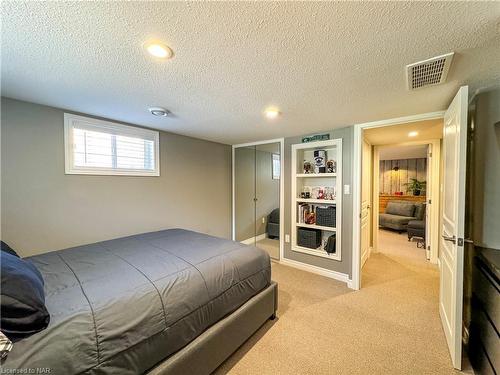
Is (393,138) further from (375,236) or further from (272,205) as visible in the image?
(272,205)

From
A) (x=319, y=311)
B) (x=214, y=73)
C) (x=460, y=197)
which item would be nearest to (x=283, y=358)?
(x=319, y=311)

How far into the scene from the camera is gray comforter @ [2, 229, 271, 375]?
3.10ft

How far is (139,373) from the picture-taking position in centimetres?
112

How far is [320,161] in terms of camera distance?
331cm

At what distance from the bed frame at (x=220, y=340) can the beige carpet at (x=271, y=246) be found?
1.80 meters

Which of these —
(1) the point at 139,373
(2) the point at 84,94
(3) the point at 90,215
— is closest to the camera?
(1) the point at 139,373

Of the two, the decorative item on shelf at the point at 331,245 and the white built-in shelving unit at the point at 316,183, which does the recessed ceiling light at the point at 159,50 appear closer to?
the white built-in shelving unit at the point at 316,183

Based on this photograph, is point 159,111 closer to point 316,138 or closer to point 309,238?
point 316,138

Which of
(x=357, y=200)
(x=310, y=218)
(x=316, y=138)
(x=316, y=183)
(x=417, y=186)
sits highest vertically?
(x=316, y=138)

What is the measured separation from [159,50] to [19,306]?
1.48 meters

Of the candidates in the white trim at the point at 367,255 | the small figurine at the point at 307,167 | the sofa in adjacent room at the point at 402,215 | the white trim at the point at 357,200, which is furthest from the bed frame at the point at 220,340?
the sofa in adjacent room at the point at 402,215

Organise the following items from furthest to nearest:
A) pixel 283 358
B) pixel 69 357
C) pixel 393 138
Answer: pixel 393 138 < pixel 283 358 < pixel 69 357

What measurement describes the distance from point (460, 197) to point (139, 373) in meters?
2.39

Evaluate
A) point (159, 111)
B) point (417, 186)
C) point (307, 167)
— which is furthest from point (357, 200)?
point (417, 186)
